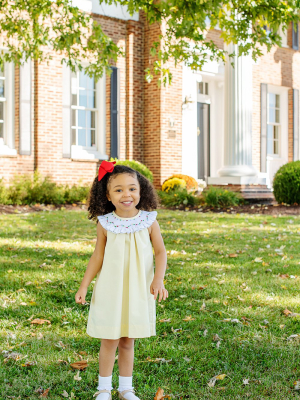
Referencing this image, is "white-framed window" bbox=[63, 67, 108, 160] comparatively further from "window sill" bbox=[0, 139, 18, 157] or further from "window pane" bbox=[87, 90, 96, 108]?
"window sill" bbox=[0, 139, 18, 157]

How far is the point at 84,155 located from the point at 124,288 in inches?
398

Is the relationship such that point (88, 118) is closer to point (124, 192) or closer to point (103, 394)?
point (124, 192)

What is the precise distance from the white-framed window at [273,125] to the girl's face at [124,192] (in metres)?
14.4

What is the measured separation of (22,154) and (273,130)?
876 centimetres

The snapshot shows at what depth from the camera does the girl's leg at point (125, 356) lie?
2.50 m

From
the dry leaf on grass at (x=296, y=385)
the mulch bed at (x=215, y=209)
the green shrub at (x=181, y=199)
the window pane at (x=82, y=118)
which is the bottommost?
the dry leaf on grass at (x=296, y=385)

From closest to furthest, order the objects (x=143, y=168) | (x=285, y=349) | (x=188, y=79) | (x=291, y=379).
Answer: (x=291, y=379) < (x=285, y=349) < (x=143, y=168) < (x=188, y=79)

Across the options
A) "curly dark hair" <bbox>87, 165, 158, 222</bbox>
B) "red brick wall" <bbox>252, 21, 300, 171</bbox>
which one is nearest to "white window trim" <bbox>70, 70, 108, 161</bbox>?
"red brick wall" <bbox>252, 21, 300, 171</bbox>

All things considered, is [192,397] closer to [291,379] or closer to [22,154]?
[291,379]

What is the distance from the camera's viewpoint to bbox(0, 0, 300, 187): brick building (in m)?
11.4

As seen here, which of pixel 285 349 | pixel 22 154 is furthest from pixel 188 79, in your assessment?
pixel 285 349

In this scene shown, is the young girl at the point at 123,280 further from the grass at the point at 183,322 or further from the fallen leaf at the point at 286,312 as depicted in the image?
the fallen leaf at the point at 286,312

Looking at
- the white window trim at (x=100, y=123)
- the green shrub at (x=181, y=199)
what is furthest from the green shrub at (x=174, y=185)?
the white window trim at (x=100, y=123)

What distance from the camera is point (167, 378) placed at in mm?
2629
